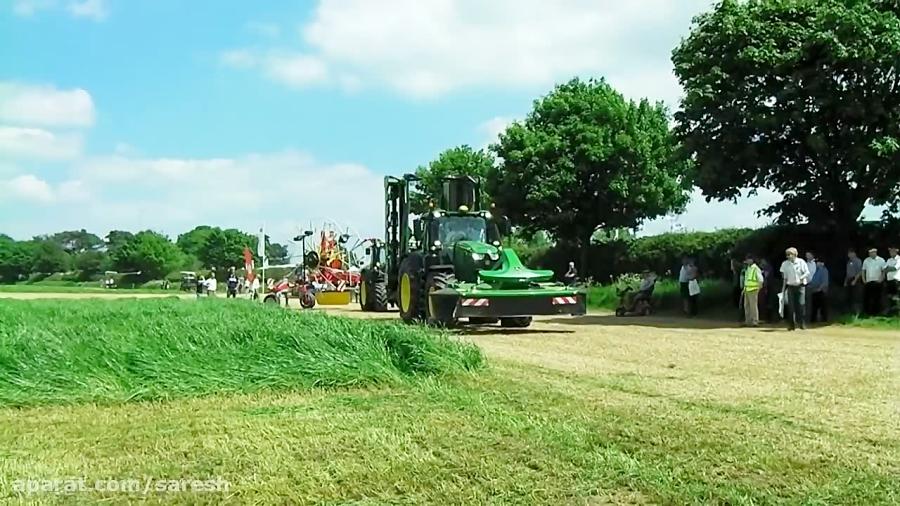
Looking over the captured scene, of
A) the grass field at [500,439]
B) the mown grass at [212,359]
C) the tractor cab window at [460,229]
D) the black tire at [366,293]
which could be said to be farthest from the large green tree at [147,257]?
the grass field at [500,439]

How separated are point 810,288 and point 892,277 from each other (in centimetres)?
158

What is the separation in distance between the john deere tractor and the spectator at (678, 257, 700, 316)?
17.1 feet

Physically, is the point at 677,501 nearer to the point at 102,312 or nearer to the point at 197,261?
the point at 102,312

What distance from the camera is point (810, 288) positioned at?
20703 mm

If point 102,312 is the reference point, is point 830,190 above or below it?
above

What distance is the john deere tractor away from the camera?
18250 mm

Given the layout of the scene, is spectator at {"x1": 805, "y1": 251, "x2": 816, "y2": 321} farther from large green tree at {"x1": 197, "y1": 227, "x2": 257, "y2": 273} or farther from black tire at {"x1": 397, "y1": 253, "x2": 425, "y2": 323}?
large green tree at {"x1": 197, "y1": 227, "x2": 257, "y2": 273}

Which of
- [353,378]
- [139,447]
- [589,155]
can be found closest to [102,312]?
[353,378]

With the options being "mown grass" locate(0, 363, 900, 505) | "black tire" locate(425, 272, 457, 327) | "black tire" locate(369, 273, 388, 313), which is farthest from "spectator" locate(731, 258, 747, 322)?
"mown grass" locate(0, 363, 900, 505)

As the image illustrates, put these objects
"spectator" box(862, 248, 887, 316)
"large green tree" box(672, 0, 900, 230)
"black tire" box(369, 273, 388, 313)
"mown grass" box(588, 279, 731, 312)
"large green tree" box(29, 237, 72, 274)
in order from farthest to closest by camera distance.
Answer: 1. "large green tree" box(29, 237, 72, 274)
2. "black tire" box(369, 273, 388, 313)
3. "mown grass" box(588, 279, 731, 312)
4. "spectator" box(862, 248, 887, 316)
5. "large green tree" box(672, 0, 900, 230)

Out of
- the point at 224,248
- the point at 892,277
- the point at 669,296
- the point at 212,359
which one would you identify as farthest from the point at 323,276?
the point at 224,248

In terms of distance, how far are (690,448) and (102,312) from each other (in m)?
14.5

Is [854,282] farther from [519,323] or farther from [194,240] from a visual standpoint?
[194,240]

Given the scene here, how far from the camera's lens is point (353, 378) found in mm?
9781
